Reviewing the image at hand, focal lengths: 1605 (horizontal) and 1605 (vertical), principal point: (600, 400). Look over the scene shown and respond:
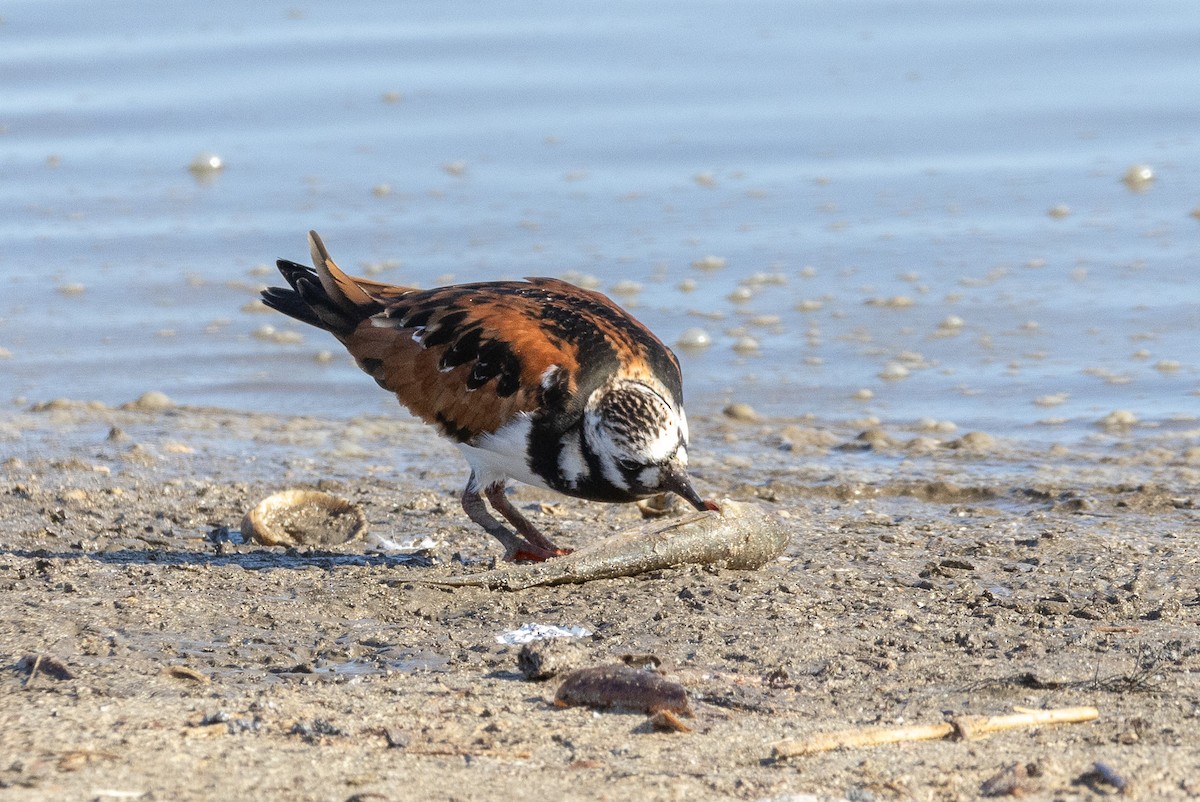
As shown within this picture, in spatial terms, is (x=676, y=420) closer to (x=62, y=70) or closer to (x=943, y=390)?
(x=943, y=390)

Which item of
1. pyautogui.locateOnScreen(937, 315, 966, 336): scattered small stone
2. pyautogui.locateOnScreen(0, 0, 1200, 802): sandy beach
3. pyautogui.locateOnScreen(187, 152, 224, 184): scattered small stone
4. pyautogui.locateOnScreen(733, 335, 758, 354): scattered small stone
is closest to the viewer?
pyautogui.locateOnScreen(0, 0, 1200, 802): sandy beach

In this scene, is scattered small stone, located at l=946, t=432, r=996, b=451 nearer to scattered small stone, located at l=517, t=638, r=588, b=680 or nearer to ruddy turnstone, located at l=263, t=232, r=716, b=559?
ruddy turnstone, located at l=263, t=232, r=716, b=559

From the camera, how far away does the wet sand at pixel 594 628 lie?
3.20m

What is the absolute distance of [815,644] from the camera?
4.12 metres

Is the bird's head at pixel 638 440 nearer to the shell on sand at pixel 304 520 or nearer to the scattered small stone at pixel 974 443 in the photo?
the shell on sand at pixel 304 520

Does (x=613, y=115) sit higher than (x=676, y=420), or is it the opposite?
(x=613, y=115)

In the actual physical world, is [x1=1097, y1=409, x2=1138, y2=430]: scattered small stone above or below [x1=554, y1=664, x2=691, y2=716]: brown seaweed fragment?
above

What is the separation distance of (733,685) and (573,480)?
3.70ft

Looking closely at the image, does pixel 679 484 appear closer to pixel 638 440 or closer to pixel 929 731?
pixel 638 440

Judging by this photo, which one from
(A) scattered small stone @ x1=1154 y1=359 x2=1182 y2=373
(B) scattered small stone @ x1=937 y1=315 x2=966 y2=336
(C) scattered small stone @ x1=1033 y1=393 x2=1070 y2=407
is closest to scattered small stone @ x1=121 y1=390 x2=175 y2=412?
(B) scattered small stone @ x1=937 y1=315 x2=966 y2=336

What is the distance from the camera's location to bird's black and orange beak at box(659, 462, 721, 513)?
4.65 m

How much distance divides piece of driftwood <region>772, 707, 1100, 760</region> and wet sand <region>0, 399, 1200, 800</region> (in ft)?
0.09

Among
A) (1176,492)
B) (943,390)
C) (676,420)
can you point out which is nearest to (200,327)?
(943,390)

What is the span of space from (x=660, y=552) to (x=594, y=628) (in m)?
0.48
